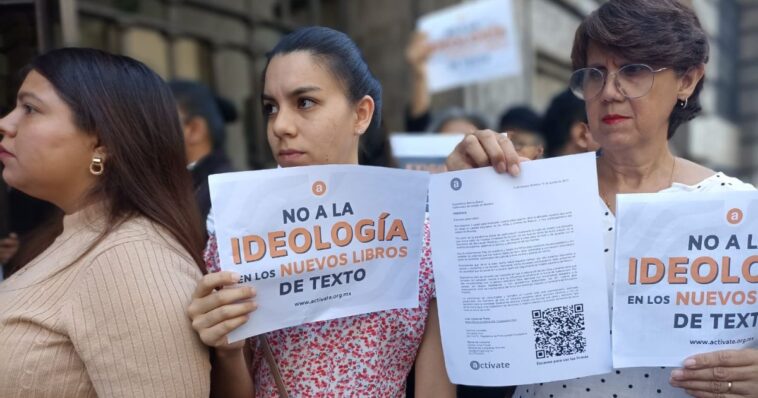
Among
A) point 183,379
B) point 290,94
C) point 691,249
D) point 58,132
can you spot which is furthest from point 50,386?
point 691,249

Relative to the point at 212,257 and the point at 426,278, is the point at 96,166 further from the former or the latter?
the point at 426,278

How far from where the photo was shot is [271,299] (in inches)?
70.3

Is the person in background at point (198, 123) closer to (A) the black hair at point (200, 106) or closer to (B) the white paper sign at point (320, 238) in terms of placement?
(A) the black hair at point (200, 106)

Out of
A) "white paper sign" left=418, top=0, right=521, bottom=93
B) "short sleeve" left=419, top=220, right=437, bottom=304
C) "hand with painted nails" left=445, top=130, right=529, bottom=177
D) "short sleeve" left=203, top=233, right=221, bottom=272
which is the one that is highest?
"white paper sign" left=418, top=0, right=521, bottom=93

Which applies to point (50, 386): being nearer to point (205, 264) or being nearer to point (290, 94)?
point (205, 264)

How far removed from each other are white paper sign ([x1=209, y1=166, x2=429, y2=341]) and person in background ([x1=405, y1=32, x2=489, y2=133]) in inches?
99.7

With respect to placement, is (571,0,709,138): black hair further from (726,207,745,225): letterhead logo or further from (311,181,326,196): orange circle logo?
(311,181,326,196): orange circle logo

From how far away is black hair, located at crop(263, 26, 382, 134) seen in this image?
204 cm

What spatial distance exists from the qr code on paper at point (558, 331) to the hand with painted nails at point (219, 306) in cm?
62

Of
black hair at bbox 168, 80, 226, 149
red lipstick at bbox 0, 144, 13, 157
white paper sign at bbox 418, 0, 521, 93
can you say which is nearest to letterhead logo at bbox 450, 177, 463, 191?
red lipstick at bbox 0, 144, 13, 157

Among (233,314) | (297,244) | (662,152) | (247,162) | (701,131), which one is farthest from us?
(701,131)

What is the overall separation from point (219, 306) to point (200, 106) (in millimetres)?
2215

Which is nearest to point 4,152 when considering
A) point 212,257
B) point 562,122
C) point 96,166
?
point 96,166

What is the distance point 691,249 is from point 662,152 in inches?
10.9
